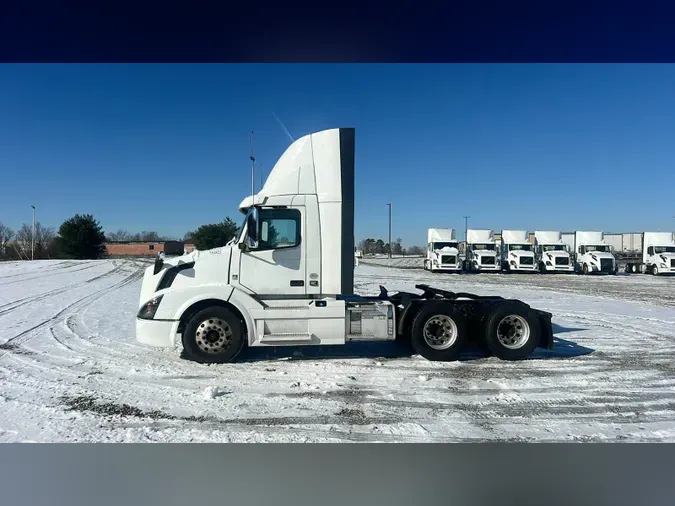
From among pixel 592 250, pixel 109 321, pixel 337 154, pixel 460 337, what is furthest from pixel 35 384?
pixel 592 250

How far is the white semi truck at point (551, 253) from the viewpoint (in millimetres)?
31906

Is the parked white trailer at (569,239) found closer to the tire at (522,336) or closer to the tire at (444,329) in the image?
the tire at (522,336)

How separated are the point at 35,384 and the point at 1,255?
18.1 metres

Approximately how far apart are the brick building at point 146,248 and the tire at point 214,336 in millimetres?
1580

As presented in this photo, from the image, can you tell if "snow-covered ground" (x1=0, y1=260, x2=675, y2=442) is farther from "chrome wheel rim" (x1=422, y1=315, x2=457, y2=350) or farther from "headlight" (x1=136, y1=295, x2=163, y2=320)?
"headlight" (x1=136, y1=295, x2=163, y2=320)

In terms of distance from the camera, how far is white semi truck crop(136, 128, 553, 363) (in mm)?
6992

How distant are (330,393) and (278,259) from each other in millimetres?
2422

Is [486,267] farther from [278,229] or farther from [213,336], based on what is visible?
[213,336]

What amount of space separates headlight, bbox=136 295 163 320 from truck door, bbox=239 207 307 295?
1.36 metres

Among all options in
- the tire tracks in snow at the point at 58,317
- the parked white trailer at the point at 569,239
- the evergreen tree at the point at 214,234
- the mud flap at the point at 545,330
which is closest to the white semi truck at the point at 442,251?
the parked white trailer at the point at 569,239

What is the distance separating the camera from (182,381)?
6.23 meters
